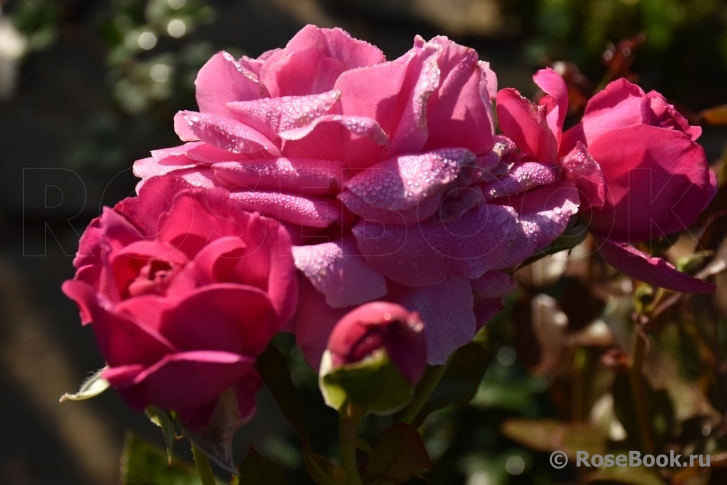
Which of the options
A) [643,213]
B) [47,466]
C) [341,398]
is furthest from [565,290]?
[47,466]

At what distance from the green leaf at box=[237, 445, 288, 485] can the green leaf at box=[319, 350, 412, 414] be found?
0.15 m

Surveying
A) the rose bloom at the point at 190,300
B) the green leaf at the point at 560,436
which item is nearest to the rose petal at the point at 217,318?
the rose bloom at the point at 190,300

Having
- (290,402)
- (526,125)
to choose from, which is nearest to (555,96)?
(526,125)

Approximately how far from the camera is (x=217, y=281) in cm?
33

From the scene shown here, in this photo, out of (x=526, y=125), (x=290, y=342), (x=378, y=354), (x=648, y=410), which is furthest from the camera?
(x=290, y=342)

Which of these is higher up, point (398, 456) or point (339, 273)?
point (339, 273)

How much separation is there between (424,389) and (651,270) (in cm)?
14

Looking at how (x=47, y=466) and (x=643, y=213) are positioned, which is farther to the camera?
(x=47, y=466)

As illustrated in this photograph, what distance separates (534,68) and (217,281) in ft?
5.64

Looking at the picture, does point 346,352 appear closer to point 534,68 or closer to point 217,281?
point 217,281

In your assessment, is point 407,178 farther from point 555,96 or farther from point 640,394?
point 640,394

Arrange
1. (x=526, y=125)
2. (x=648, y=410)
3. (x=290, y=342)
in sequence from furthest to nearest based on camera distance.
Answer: (x=290, y=342) → (x=648, y=410) → (x=526, y=125)

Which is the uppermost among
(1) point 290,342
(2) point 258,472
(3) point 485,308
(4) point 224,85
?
(4) point 224,85

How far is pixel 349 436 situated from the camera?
362 millimetres
